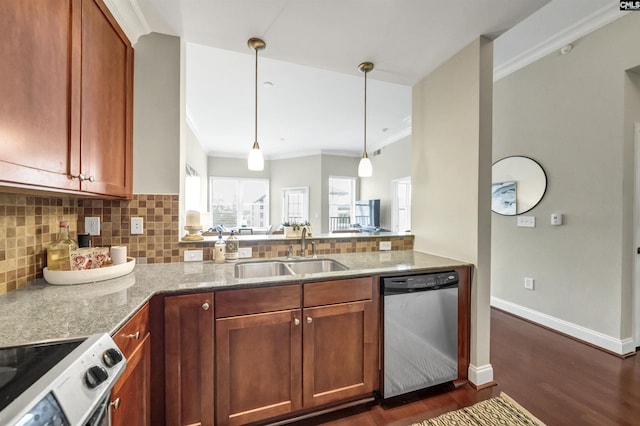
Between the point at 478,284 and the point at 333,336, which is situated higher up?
the point at 478,284

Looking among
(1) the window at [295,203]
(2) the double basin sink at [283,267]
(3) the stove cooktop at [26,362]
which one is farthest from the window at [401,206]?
(3) the stove cooktop at [26,362]

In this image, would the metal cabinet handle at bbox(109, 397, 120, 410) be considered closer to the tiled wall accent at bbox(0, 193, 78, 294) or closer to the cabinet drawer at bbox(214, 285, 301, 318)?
the cabinet drawer at bbox(214, 285, 301, 318)

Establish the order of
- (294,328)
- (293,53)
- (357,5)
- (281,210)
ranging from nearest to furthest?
1. (294,328)
2. (357,5)
3. (293,53)
4. (281,210)

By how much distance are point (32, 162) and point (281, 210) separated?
6.67 metres

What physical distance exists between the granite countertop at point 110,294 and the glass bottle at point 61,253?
11 centimetres

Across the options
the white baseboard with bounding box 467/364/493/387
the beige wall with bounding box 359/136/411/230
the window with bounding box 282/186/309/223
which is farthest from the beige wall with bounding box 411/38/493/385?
the window with bounding box 282/186/309/223

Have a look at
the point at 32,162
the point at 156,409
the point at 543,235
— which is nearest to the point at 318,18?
the point at 32,162

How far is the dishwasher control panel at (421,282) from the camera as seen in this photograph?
1658 mm

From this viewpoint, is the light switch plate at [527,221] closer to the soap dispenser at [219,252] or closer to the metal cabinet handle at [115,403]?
the soap dispenser at [219,252]

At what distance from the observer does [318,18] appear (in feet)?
5.67

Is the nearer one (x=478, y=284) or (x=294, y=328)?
(x=294, y=328)

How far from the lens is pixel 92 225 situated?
173 cm

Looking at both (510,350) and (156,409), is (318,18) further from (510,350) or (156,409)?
(510,350)

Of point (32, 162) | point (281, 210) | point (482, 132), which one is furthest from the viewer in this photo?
point (281, 210)
